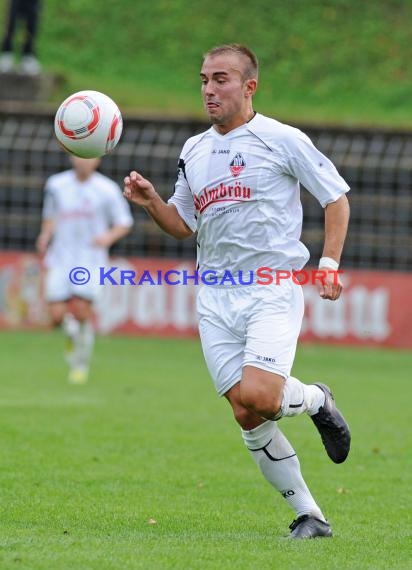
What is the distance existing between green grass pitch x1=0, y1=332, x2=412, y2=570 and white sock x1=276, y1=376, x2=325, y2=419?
2.07 ft

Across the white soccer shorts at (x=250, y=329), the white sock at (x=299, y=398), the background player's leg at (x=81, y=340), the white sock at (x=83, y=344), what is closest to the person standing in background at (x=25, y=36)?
the background player's leg at (x=81, y=340)

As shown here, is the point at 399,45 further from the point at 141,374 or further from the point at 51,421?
the point at 51,421

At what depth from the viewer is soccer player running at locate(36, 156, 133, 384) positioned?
1520 cm

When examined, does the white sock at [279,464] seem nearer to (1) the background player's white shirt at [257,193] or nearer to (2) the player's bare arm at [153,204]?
(1) the background player's white shirt at [257,193]

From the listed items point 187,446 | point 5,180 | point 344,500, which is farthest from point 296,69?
point 344,500

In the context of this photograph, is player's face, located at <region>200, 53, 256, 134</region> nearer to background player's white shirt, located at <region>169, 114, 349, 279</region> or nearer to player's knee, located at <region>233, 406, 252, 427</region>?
background player's white shirt, located at <region>169, 114, 349, 279</region>

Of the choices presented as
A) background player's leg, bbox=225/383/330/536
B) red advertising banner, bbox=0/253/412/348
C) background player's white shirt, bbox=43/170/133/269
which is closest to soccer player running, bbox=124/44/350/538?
background player's leg, bbox=225/383/330/536

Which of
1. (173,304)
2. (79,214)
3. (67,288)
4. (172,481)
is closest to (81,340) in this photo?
(67,288)

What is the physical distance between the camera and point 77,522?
701 cm

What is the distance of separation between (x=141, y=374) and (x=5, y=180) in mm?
7437

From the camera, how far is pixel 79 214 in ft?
51.7

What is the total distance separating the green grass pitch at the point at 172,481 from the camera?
6.20 meters

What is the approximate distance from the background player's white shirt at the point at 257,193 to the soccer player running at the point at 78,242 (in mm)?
7920

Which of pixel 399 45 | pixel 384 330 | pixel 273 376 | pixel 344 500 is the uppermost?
pixel 399 45
